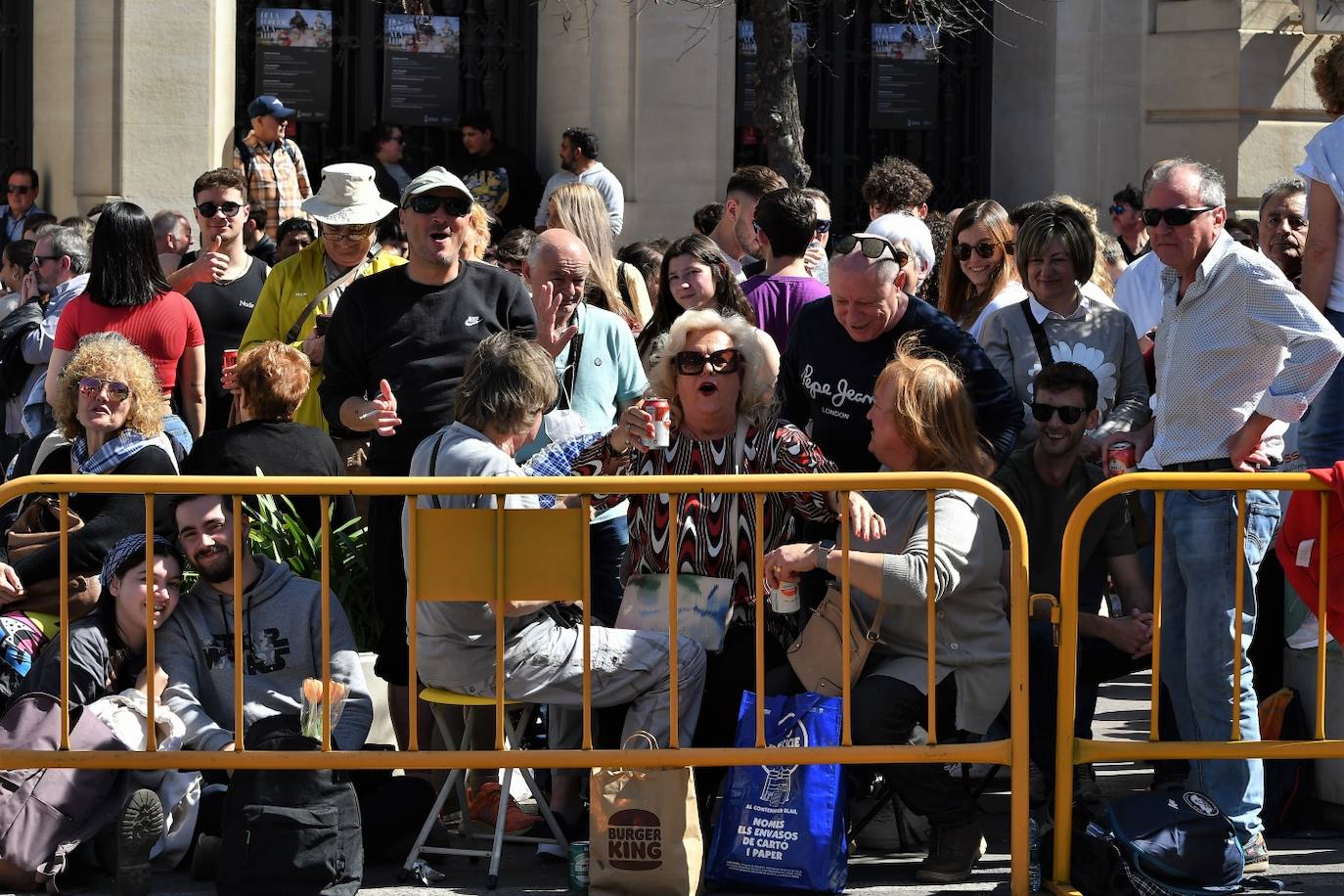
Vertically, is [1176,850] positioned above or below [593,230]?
below

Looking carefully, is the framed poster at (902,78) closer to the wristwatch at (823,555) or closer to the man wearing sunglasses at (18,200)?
the man wearing sunglasses at (18,200)

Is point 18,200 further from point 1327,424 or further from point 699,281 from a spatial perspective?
point 1327,424

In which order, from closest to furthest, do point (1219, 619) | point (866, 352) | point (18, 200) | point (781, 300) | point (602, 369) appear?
point (1219, 619) → point (866, 352) → point (602, 369) → point (781, 300) → point (18, 200)

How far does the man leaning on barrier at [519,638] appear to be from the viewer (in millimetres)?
6086

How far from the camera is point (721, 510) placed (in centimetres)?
635

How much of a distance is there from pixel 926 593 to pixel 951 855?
834mm

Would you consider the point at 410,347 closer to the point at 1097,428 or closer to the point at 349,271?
the point at 349,271

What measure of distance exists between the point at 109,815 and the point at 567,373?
250 cm

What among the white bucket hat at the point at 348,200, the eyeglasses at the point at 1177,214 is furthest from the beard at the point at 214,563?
the eyeglasses at the point at 1177,214

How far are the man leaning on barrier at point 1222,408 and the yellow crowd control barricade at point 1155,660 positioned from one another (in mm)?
115

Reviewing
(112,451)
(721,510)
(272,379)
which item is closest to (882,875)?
(721,510)

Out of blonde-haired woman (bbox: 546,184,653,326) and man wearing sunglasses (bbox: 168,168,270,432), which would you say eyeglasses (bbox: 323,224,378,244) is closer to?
blonde-haired woman (bbox: 546,184,653,326)

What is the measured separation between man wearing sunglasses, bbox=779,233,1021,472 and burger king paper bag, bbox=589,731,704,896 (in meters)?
1.58

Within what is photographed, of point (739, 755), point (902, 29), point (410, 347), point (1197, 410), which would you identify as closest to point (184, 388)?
point (410, 347)
